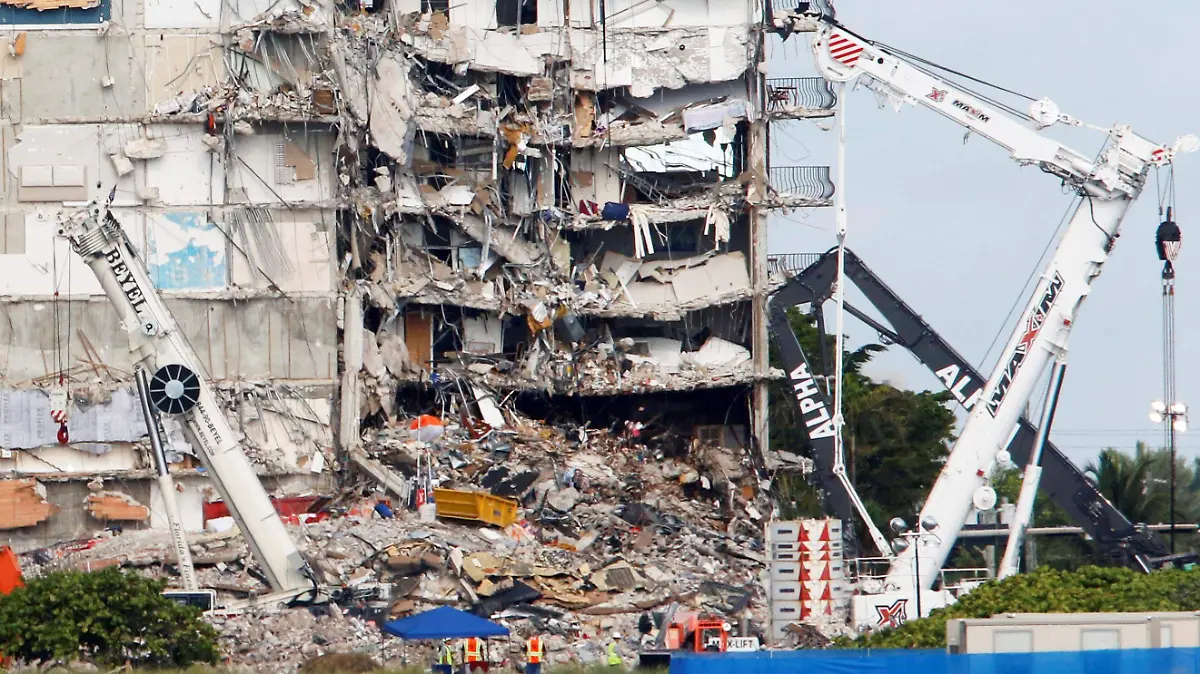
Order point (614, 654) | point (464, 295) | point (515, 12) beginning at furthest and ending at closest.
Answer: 1. point (515, 12)
2. point (464, 295)
3. point (614, 654)

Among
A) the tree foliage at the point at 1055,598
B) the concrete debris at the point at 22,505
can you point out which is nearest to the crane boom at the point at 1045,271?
the tree foliage at the point at 1055,598

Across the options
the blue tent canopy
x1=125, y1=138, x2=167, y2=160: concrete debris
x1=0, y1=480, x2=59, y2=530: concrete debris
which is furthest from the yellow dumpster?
x1=125, y1=138, x2=167, y2=160: concrete debris

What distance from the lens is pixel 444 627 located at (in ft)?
119

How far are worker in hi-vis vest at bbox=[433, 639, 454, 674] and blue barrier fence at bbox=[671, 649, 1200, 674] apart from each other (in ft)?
22.6

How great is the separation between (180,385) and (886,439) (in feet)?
86.8

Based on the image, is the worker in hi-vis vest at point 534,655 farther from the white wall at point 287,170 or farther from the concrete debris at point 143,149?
the concrete debris at point 143,149

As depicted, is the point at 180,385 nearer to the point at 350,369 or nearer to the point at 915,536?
the point at 350,369

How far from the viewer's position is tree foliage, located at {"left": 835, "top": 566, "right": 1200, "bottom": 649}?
35.4 m

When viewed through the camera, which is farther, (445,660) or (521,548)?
(521,548)

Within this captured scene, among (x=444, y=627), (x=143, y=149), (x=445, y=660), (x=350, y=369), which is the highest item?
(x=143, y=149)

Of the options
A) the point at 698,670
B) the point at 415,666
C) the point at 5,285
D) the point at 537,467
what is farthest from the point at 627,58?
the point at 698,670

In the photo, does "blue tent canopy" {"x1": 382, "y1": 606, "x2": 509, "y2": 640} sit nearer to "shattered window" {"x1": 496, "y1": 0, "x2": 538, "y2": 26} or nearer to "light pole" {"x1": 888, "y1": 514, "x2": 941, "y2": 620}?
"light pole" {"x1": 888, "y1": 514, "x2": 941, "y2": 620}

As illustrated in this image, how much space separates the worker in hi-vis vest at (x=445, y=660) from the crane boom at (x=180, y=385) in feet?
11.2

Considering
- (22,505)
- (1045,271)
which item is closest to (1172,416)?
(1045,271)
